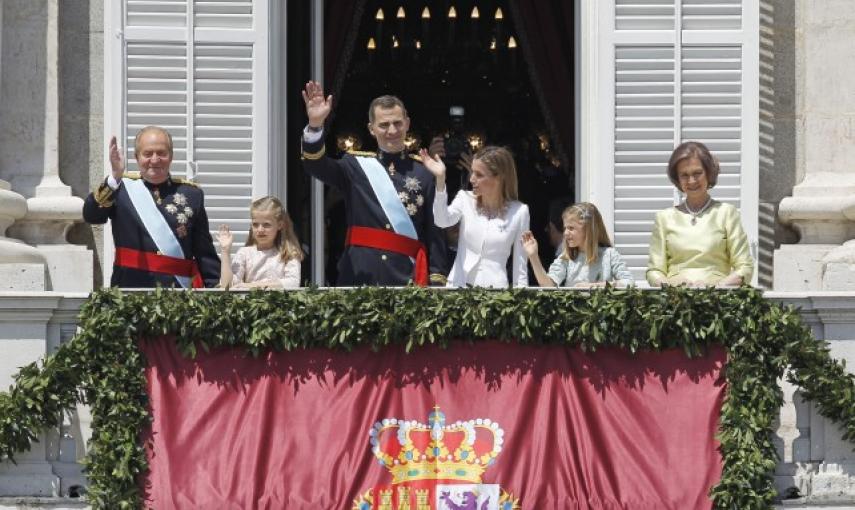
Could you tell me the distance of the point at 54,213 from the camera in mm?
13031

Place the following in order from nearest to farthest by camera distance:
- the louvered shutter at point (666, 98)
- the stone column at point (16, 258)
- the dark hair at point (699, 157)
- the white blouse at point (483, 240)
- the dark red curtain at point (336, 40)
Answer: the dark hair at point (699, 157) < the white blouse at point (483, 240) < the stone column at point (16, 258) < the louvered shutter at point (666, 98) < the dark red curtain at point (336, 40)

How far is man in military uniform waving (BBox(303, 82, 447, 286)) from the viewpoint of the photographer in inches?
455

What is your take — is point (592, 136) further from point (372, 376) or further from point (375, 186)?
point (372, 376)

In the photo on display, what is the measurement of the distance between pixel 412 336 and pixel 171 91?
119 inches

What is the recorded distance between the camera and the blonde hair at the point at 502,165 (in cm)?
1138

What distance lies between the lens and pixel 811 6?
1336 cm

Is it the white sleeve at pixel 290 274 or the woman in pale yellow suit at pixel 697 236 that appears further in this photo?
the white sleeve at pixel 290 274

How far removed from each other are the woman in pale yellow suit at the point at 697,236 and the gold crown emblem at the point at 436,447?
1254mm

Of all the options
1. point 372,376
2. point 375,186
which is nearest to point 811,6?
point 375,186

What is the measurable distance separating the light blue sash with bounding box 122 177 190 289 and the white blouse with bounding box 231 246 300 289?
0.29 m

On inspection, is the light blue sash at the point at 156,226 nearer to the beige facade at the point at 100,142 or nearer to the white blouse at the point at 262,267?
the white blouse at the point at 262,267

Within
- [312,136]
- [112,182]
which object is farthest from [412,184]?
[112,182]

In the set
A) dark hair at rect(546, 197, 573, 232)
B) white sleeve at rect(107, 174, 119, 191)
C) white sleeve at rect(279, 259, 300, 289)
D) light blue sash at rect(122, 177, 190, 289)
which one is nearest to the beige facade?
dark hair at rect(546, 197, 573, 232)

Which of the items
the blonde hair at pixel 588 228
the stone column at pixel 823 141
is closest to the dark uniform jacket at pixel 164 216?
the blonde hair at pixel 588 228
